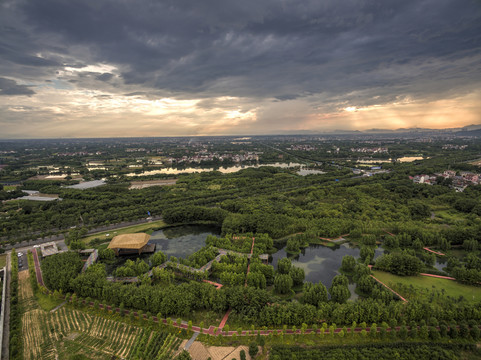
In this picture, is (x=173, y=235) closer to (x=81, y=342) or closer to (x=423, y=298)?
(x=81, y=342)

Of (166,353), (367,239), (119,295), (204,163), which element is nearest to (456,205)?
(367,239)

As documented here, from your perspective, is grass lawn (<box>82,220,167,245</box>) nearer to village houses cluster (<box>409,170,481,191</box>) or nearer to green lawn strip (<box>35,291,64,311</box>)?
green lawn strip (<box>35,291,64,311</box>)

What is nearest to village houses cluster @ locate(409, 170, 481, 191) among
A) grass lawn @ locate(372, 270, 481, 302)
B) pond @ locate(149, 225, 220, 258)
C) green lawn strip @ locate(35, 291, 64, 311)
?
grass lawn @ locate(372, 270, 481, 302)

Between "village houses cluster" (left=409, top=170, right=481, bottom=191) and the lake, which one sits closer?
the lake

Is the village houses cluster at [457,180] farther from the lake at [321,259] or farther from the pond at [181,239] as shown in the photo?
the pond at [181,239]

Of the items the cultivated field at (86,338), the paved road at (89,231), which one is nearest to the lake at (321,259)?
the cultivated field at (86,338)

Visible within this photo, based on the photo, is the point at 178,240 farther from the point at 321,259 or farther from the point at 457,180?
the point at 457,180

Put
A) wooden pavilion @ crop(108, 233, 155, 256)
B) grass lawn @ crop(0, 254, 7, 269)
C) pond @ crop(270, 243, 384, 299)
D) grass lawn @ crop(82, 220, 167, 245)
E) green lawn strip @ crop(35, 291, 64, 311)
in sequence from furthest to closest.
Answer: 1. grass lawn @ crop(82, 220, 167, 245)
2. wooden pavilion @ crop(108, 233, 155, 256)
3. grass lawn @ crop(0, 254, 7, 269)
4. pond @ crop(270, 243, 384, 299)
5. green lawn strip @ crop(35, 291, 64, 311)
